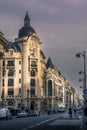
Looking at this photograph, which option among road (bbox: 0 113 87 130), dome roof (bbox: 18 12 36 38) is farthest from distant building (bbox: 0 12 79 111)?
road (bbox: 0 113 87 130)

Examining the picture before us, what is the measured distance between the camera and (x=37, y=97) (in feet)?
569

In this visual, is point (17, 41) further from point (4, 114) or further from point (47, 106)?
point (4, 114)

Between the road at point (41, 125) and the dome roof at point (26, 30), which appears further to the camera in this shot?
the dome roof at point (26, 30)

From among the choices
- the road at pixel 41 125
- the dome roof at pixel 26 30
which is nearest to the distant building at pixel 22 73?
the dome roof at pixel 26 30

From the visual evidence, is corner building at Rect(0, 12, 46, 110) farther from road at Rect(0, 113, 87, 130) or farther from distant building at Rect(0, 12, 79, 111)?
road at Rect(0, 113, 87, 130)

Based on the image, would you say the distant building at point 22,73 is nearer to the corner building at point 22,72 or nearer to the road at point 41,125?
the corner building at point 22,72

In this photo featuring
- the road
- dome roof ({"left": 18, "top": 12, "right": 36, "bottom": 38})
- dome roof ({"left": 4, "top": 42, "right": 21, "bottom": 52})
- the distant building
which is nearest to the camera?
the road

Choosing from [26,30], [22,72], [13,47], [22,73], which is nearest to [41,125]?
[22,73]

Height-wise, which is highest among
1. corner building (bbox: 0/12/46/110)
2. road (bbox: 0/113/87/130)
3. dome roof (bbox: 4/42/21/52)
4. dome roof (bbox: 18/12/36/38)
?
dome roof (bbox: 18/12/36/38)

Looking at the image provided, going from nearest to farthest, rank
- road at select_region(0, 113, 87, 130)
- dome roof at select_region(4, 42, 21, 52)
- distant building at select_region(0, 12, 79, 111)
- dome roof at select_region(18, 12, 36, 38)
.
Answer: road at select_region(0, 113, 87, 130), distant building at select_region(0, 12, 79, 111), dome roof at select_region(4, 42, 21, 52), dome roof at select_region(18, 12, 36, 38)

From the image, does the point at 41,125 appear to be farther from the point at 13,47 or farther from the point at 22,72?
the point at 13,47

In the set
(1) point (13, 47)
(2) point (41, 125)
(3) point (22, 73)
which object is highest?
(1) point (13, 47)

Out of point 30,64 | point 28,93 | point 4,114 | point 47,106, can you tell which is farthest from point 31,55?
point 4,114

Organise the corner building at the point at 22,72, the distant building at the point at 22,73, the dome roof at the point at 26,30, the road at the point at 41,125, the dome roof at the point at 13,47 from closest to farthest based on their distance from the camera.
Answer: the road at the point at 41,125 < the distant building at the point at 22,73 < the corner building at the point at 22,72 < the dome roof at the point at 13,47 < the dome roof at the point at 26,30
